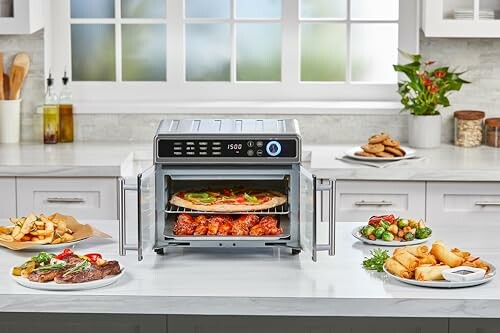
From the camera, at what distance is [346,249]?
3.69 meters

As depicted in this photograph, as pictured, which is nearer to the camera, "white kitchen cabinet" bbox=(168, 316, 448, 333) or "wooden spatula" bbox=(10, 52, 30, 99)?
"white kitchen cabinet" bbox=(168, 316, 448, 333)

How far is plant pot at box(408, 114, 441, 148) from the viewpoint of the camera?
5703 millimetres

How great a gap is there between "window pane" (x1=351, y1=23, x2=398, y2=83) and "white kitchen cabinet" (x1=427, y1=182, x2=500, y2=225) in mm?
1471

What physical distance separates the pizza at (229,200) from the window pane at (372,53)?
3.09 meters

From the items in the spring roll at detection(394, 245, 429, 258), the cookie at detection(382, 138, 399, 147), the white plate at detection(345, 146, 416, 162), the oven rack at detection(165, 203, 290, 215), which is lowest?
the spring roll at detection(394, 245, 429, 258)

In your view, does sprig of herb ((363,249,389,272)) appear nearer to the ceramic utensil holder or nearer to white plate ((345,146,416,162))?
white plate ((345,146,416,162))

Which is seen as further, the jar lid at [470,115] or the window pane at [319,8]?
the window pane at [319,8]

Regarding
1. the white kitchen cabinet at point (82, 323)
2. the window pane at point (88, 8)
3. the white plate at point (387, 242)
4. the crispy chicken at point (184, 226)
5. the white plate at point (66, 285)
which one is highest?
the window pane at point (88, 8)

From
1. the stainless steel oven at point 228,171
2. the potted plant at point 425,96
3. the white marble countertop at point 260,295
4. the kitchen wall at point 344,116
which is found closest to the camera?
the white marble countertop at point 260,295

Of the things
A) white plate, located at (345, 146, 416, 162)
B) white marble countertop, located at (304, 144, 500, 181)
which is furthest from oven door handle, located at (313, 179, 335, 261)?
white plate, located at (345, 146, 416, 162)

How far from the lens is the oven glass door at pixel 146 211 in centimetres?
336

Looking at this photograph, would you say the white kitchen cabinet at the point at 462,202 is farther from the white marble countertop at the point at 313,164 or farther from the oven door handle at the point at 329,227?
the oven door handle at the point at 329,227

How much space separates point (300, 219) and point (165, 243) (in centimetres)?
43

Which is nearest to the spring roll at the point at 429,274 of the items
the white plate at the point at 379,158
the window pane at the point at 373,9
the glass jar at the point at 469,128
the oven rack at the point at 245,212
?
the oven rack at the point at 245,212
